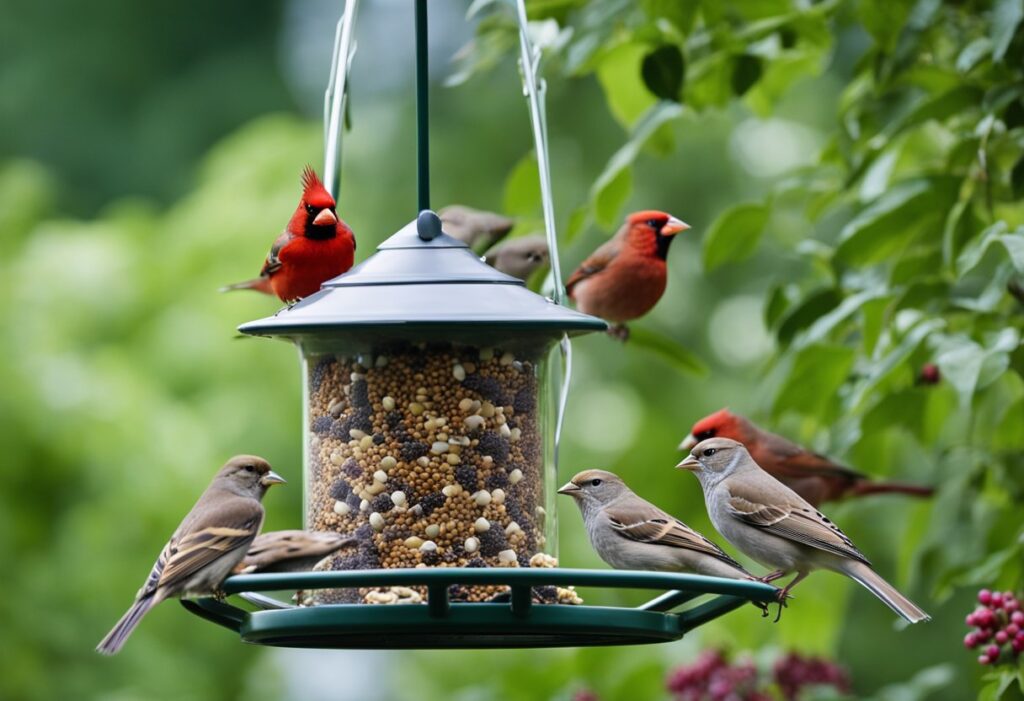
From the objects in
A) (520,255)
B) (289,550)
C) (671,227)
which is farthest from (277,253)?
(671,227)

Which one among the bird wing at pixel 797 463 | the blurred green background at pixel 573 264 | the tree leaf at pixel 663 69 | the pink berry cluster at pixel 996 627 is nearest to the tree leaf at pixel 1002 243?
the blurred green background at pixel 573 264

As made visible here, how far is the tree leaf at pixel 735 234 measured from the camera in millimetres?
6344

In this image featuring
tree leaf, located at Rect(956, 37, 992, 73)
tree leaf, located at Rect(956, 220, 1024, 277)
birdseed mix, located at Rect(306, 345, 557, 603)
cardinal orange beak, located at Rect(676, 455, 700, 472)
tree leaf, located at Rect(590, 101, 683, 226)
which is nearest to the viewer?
tree leaf, located at Rect(956, 220, 1024, 277)

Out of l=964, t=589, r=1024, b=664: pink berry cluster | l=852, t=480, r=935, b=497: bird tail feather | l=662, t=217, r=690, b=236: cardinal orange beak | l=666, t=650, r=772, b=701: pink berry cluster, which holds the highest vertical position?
l=662, t=217, r=690, b=236: cardinal orange beak

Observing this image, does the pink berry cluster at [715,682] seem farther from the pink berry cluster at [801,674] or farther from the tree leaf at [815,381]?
the tree leaf at [815,381]

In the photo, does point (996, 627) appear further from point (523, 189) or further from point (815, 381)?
point (523, 189)

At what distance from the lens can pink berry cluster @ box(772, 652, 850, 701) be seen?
662 centimetres

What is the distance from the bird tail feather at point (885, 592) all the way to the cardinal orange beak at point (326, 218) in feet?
6.99

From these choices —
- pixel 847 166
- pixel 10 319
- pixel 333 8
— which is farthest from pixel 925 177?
pixel 333 8

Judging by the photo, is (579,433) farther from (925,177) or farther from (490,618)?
(490,618)

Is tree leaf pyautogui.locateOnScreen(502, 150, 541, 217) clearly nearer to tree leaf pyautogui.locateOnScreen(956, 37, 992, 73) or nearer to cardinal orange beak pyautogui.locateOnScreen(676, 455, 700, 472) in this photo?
cardinal orange beak pyautogui.locateOnScreen(676, 455, 700, 472)

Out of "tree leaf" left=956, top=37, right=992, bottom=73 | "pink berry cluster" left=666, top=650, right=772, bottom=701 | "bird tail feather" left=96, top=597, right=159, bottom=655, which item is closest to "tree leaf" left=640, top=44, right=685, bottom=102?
"tree leaf" left=956, top=37, right=992, bottom=73

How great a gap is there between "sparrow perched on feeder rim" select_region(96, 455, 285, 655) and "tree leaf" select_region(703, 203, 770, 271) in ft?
7.52

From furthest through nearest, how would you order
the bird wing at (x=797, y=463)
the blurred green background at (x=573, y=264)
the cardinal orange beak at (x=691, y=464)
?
the bird wing at (x=797, y=463), the cardinal orange beak at (x=691, y=464), the blurred green background at (x=573, y=264)
